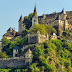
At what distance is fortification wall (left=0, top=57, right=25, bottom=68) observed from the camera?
76438 mm

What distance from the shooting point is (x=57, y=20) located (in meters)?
90.7

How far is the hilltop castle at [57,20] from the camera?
296 ft

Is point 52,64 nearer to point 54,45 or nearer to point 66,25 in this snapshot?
point 54,45

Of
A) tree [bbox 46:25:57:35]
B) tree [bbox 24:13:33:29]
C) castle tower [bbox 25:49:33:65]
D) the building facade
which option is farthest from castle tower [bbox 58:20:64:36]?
castle tower [bbox 25:49:33:65]

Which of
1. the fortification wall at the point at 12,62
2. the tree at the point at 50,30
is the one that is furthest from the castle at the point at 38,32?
the tree at the point at 50,30

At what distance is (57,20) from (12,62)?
63.8 ft

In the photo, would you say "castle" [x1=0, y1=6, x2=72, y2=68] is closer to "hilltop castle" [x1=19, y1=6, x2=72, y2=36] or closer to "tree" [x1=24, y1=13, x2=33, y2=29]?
"hilltop castle" [x1=19, y1=6, x2=72, y2=36]

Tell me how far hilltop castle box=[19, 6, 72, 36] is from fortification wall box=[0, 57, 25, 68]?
16.3 meters

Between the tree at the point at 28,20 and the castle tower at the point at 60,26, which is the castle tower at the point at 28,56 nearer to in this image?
the castle tower at the point at 60,26

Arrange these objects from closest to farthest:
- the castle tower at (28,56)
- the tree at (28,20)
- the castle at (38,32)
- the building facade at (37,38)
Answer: the castle tower at (28,56) → the castle at (38,32) → the building facade at (37,38) → the tree at (28,20)

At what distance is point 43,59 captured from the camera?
74.9 metres

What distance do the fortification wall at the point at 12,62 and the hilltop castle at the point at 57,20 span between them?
16.3 meters

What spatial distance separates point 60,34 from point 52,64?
1495cm

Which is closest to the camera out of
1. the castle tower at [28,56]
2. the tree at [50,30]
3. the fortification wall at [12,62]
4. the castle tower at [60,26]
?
the castle tower at [28,56]
